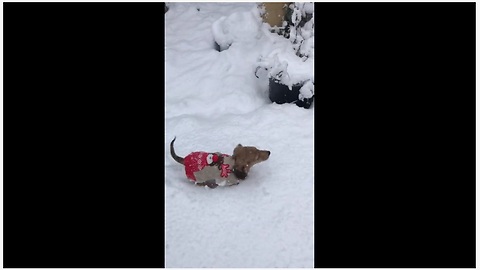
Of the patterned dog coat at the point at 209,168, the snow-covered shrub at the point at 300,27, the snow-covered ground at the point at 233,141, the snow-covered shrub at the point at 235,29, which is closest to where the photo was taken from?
the snow-covered ground at the point at 233,141

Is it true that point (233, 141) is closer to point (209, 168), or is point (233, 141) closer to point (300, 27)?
point (209, 168)

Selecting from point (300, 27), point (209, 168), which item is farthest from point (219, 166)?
point (300, 27)

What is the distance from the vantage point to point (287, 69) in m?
3.98

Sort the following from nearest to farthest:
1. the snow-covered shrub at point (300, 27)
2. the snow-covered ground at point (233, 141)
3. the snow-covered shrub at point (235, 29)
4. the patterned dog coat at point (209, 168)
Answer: the snow-covered ground at point (233, 141) → the patterned dog coat at point (209, 168) → the snow-covered shrub at point (300, 27) → the snow-covered shrub at point (235, 29)

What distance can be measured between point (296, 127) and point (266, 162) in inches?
21.3

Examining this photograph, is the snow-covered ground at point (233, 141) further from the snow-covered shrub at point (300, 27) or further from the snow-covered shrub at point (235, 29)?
the snow-covered shrub at point (300, 27)

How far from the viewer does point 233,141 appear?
11.4 ft

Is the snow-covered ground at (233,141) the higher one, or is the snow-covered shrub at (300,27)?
the snow-covered shrub at (300,27)

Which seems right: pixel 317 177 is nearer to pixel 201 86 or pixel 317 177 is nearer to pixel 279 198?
pixel 279 198

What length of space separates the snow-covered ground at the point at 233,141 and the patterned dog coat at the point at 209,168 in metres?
0.08

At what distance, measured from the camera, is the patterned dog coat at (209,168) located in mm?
2861

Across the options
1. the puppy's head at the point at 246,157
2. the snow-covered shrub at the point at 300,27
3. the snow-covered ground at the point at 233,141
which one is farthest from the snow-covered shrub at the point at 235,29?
the puppy's head at the point at 246,157

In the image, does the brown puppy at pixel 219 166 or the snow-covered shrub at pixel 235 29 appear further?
the snow-covered shrub at pixel 235 29

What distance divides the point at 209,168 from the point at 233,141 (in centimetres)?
66
